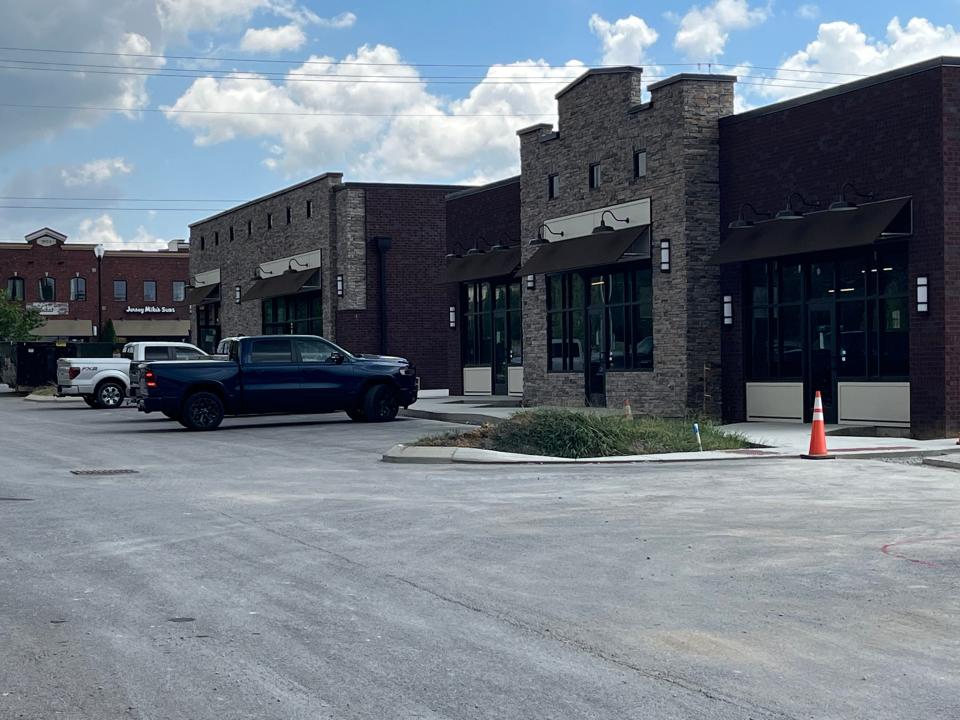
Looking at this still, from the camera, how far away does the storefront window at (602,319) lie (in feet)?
93.2

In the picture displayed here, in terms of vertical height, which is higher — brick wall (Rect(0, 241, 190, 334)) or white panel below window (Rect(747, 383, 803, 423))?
brick wall (Rect(0, 241, 190, 334))

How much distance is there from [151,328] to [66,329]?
579 cm

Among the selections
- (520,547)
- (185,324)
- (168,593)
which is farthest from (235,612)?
(185,324)

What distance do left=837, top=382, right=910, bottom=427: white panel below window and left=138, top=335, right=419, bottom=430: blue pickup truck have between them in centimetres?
937

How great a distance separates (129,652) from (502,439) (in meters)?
13.1

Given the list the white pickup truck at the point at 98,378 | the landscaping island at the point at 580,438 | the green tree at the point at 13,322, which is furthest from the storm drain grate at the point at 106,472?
the green tree at the point at 13,322

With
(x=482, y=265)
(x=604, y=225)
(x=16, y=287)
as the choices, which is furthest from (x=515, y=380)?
(x=16, y=287)

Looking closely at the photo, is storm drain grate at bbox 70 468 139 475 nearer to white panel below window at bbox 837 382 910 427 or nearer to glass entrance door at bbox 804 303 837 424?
glass entrance door at bbox 804 303 837 424

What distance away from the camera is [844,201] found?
22.6 m

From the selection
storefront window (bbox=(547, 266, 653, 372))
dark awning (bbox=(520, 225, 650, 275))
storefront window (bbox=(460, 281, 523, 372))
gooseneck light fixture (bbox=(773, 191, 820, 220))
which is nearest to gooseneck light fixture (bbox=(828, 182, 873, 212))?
gooseneck light fixture (bbox=(773, 191, 820, 220))

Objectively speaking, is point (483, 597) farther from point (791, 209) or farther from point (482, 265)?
point (482, 265)

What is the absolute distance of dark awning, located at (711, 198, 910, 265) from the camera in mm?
21516

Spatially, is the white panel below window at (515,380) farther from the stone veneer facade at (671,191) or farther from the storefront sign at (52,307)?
the storefront sign at (52,307)

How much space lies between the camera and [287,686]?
6.15m
